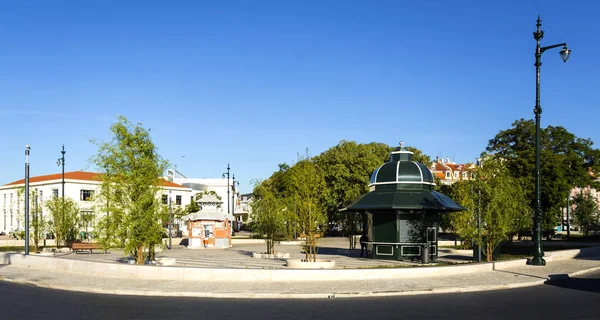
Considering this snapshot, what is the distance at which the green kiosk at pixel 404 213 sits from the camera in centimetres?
2884

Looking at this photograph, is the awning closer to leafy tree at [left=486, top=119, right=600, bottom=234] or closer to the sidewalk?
the sidewalk

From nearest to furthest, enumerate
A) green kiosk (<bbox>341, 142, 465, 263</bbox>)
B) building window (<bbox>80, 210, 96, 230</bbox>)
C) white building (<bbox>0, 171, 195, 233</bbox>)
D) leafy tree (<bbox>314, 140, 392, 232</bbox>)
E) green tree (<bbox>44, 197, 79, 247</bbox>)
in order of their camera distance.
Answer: green kiosk (<bbox>341, 142, 465, 263</bbox>)
building window (<bbox>80, 210, 96, 230</bbox>)
green tree (<bbox>44, 197, 79, 247</bbox>)
leafy tree (<bbox>314, 140, 392, 232</bbox>)
white building (<bbox>0, 171, 195, 233</bbox>)

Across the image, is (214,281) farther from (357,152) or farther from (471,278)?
(357,152)

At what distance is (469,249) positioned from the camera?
39938 millimetres

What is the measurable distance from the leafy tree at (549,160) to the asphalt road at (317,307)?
99.0 ft

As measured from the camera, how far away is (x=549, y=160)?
48.8 meters

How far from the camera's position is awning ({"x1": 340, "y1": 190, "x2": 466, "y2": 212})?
1126 inches

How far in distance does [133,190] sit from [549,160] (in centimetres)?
3719

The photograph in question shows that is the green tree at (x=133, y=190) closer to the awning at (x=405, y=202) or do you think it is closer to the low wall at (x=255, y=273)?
the low wall at (x=255, y=273)

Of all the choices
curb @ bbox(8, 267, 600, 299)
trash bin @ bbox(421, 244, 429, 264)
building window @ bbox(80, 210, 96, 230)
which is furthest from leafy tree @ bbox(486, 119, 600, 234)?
building window @ bbox(80, 210, 96, 230)

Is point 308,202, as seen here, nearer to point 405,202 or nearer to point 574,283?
point 405,202

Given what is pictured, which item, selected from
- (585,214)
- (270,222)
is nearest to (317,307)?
(270,222)

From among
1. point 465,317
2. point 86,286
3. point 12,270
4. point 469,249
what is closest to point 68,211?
point 12,270

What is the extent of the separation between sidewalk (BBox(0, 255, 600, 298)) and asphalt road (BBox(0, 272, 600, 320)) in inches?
30.2
